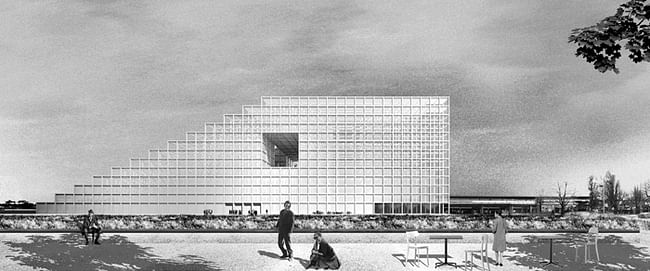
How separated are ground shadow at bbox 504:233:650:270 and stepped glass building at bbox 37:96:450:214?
3755 cm

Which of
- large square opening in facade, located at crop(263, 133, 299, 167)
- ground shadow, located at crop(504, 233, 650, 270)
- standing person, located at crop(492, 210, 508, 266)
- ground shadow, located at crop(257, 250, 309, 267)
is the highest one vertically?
large square opening in facade, located at crop(263, 133, 299, 167)

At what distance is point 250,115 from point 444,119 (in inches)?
731

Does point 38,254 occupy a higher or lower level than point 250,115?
lower

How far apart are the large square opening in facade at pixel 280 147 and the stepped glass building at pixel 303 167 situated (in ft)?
2.89

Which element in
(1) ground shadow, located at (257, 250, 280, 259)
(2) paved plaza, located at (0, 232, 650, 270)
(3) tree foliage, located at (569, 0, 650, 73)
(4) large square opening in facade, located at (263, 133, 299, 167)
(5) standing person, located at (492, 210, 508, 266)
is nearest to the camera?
(3) tree foliage, located at (569, 0, 650, 73)

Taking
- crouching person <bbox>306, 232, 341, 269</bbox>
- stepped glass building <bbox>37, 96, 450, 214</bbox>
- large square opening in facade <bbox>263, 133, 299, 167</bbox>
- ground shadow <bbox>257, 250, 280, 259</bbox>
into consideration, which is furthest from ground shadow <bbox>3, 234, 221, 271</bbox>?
large square opening in facade <bbox>263, 133, 299, 167</bbox>

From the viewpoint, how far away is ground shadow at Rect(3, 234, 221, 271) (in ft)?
69.8

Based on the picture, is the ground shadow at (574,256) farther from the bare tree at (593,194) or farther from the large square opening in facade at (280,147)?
the bare tree at (593,194)

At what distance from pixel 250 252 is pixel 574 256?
11033 millimetres

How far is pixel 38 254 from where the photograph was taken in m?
24.0

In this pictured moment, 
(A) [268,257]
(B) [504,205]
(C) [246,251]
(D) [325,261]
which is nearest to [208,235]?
(C) [246,251]

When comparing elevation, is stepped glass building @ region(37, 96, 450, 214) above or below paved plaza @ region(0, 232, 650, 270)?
above

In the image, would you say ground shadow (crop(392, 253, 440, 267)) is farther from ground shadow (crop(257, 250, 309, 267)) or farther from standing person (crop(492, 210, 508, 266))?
ground shadow (crop(257, 250, 309, 267))

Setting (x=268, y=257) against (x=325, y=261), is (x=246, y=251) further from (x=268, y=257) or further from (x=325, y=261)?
(x=325, y=261)
